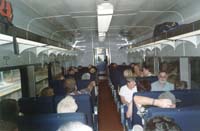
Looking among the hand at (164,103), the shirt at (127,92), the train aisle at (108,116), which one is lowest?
the train aisle at (108,116)

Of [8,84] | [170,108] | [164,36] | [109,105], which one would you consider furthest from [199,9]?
[109,105]

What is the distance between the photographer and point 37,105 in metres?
4.50

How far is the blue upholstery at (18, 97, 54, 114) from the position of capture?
4.48m

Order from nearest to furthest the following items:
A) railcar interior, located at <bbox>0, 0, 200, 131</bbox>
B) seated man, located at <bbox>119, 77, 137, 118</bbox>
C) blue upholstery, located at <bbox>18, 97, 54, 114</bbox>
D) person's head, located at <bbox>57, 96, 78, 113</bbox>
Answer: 1. railcar interior, located at <bbox>0, 0, 200, 131</bbox>
2. person's head, located at <bbox>57, 96, 78, 113</bbox>
3. blue upholstery, located at <bbox>18, 97, 54, 114</bbox>
4. seated man, located at <bbox>119, 77, 137, 118</bbox>

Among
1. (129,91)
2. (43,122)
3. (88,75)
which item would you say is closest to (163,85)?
(129,91)

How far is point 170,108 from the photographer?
3.18m

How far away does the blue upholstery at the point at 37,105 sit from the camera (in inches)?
176

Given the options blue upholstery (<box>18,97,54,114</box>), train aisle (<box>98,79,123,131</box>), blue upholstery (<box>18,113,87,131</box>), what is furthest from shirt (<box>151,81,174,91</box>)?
blue upholstery (<box>18,113,87,131</box>)

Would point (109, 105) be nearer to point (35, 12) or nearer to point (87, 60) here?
point (35, 12)

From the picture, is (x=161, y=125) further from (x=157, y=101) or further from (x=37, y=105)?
(x=37, y=105)

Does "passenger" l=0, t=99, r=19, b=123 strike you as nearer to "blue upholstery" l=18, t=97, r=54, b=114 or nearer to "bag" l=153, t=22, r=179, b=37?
"blue upholstery" l=18, t=97, r=54, b=114

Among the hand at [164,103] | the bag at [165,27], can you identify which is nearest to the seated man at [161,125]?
the hand at [164,103]

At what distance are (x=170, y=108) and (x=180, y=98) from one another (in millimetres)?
1494

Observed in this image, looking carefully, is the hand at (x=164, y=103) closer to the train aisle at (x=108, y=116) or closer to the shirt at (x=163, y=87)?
the shirt at (x=163, y=87)
